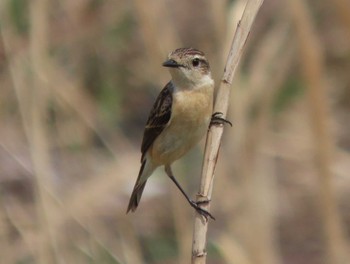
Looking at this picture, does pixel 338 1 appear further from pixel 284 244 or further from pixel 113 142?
pixel 284 244

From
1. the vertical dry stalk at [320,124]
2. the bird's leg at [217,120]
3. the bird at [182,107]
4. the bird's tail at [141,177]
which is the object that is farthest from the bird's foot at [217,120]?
the vertical dry stalk at [320,124]

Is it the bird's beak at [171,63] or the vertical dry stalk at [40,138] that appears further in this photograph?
the vertical dry stalk at [40,138]

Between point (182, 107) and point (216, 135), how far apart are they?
477mm

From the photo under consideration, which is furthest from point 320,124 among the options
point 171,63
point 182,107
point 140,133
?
point 140,133

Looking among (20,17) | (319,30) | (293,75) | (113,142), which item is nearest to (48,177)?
(20,17)

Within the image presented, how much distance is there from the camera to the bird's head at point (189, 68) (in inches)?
143

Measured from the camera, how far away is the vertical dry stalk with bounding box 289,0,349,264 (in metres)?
4.00

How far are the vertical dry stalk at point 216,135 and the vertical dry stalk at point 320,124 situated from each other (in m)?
0.77

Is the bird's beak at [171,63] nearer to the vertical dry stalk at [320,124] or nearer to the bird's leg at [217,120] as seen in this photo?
the bird's leg at [217,120]

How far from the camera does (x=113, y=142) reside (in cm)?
621

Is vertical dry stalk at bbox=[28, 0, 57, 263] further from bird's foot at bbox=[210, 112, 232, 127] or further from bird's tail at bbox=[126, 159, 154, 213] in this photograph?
bird's foot at bbox=[210, 112, 232, 127]

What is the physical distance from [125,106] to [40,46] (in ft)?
8.94

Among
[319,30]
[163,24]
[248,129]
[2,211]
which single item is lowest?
[2,211]

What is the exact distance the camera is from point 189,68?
12.0 ft
